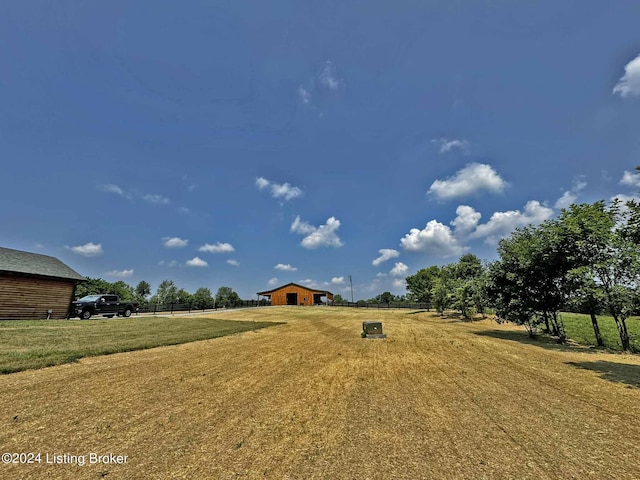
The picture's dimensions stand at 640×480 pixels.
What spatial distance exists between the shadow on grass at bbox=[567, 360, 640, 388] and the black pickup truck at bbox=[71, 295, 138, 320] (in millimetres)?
32190

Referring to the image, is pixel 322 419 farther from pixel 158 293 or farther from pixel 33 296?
pixel 158 293

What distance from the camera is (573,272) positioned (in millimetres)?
13180

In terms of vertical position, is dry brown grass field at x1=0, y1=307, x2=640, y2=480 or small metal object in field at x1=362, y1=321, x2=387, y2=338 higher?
small metal object in field at x1=362, y1=321, x2=387, y2=338

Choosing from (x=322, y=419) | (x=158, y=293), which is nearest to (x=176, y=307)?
(x=322, y=419)

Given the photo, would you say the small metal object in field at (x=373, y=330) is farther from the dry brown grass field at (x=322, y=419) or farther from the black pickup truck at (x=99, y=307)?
the black pickup truck at (x=99, y=307)

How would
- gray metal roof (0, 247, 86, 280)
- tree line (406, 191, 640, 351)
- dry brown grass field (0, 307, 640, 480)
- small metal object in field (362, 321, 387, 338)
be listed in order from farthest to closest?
gray metal roof (0, 247, 86, 280) → small metal object in field (362, 321, 387, 338) → tree line (406, 191, 640, 351) → dry brown grass field (0, 307, 640, 480)

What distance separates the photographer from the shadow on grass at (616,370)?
7.82 meters

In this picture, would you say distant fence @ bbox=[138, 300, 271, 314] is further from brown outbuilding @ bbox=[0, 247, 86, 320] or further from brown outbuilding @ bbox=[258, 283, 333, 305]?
brown outbuilding @ bbox=[0, 247, 86, 320]

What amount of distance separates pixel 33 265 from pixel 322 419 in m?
30.2

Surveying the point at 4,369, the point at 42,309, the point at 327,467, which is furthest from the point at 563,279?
the point at 42,309

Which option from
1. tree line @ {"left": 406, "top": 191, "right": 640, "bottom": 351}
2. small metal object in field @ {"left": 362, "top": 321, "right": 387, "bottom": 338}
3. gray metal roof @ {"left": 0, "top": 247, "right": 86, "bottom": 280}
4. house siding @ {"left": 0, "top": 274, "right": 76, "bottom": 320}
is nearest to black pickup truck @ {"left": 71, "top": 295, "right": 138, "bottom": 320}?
house siding @ {"left": 0, "top": 274, "right": 76, "bottom": 320}

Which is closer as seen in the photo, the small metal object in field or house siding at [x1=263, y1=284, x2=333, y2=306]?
the small metal object in field

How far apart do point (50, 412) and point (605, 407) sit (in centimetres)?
1085

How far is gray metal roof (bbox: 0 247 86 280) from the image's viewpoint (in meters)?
21.6
